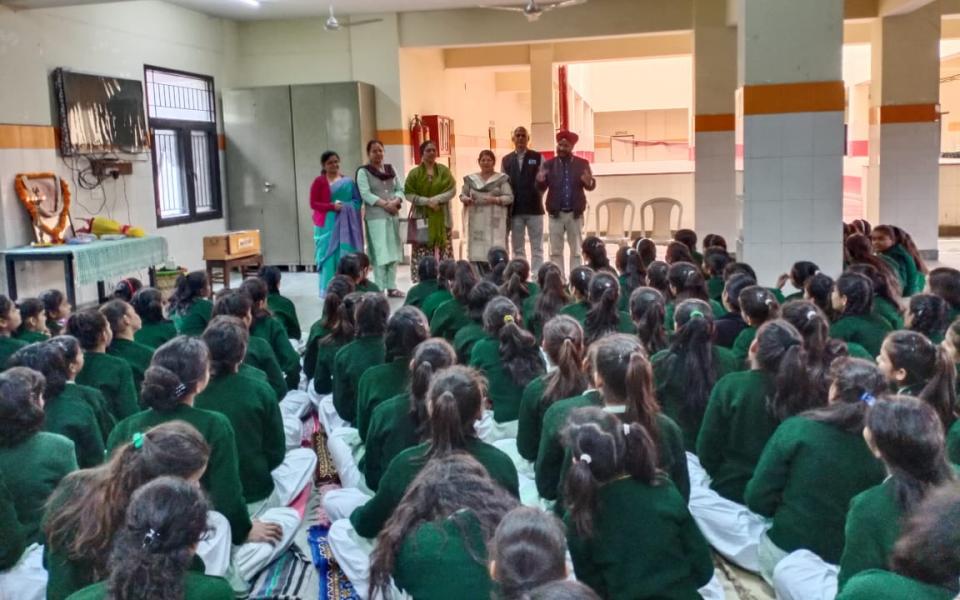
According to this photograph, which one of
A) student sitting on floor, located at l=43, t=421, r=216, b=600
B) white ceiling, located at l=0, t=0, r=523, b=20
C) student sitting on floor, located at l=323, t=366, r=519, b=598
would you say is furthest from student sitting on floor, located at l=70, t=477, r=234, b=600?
white ceiling, located at l=0, t=0, r=523, b=20

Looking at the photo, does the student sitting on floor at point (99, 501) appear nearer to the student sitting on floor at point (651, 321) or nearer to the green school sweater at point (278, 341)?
the student sitting on floor at point (651, 321)

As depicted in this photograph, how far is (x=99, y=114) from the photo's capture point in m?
8.95

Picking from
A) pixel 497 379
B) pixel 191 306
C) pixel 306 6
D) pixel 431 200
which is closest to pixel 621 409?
pixel 497 379

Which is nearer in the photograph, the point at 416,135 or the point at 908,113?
the point at 908,113

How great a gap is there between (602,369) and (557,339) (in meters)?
0.58

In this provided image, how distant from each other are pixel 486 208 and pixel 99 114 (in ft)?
13.3

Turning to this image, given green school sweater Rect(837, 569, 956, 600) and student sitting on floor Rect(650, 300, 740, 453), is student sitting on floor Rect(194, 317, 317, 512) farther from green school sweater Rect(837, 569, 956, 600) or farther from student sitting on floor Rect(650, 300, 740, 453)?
green school sweater Rect(837, 569, 956, 600)

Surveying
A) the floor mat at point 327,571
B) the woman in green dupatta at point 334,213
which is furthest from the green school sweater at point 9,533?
the woman in green dupatta at point 334,213

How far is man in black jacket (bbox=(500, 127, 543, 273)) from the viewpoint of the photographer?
8.46 m

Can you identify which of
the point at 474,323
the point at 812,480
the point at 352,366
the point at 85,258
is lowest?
the point at 812,480

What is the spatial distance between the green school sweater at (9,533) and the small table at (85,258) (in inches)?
208

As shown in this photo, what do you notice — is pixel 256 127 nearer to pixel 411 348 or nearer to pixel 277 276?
pixel 277 276

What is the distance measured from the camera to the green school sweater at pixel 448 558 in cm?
208

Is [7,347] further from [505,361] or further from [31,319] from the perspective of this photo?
[505,361]
